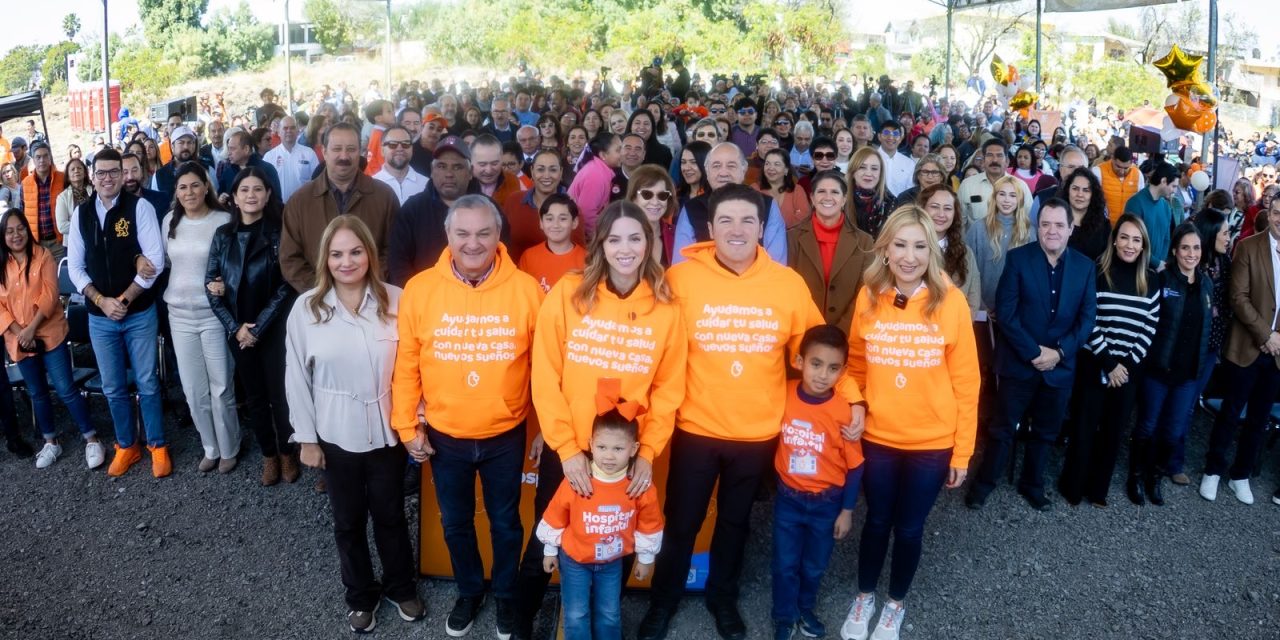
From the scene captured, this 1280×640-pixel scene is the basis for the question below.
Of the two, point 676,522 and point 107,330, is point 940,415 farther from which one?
point 107,330

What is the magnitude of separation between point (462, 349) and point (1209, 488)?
460 centimetres

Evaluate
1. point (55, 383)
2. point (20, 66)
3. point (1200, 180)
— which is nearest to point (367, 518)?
point (55, 383)

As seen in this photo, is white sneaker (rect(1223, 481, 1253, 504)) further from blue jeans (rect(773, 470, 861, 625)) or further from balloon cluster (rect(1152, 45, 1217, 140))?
balloon cluster (rect(1152, 45, 1217, 140))

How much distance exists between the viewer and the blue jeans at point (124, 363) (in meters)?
5.11

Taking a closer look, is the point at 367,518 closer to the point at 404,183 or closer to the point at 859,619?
the point at 859,619

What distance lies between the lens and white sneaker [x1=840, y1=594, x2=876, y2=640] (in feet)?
12.5

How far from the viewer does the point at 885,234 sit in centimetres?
364

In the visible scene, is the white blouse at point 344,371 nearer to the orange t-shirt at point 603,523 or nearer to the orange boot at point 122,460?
the orange t-shirt at point 603,523

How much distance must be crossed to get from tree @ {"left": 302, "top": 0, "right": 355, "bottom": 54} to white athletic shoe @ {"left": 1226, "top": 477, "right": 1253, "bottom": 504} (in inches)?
2012

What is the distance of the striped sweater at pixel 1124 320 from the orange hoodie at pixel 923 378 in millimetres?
1706

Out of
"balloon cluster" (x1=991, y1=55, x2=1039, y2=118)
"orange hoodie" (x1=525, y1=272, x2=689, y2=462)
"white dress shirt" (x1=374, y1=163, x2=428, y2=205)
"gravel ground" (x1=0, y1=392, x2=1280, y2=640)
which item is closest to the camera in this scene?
"orange hoodie" (x1=525, y1=272, x2=689, y2=462)

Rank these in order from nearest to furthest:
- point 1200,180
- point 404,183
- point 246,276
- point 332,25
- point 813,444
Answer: point 813,444 → point 246,276 → point 404,183 → point 1200,180 → point 332,25

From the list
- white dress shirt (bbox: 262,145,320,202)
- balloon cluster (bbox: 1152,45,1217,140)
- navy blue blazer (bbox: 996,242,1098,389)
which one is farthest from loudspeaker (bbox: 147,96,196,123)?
balloon cluster (bbox: 1152,45,1217,140)

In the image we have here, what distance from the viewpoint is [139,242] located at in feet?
16.7
